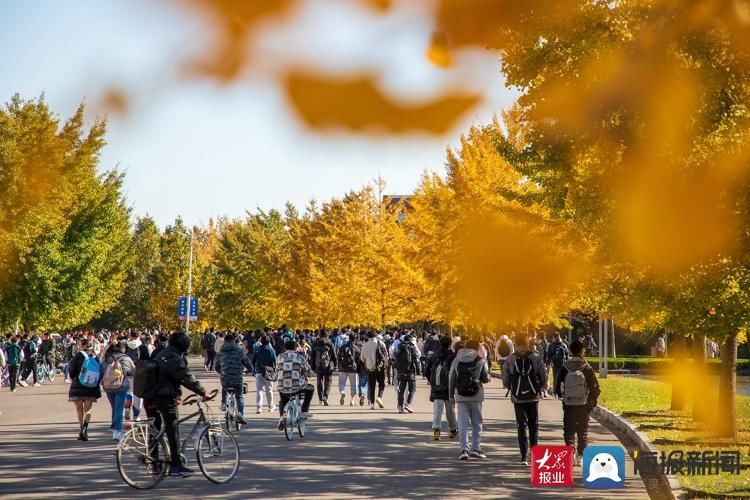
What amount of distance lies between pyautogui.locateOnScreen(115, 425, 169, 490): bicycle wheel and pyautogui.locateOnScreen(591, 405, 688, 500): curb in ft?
19.8

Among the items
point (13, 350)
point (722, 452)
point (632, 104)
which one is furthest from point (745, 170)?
point (13, 350)

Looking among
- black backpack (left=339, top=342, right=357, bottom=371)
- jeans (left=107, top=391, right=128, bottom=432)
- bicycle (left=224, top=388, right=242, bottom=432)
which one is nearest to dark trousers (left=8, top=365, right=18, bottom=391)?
black backpack (left=339, top=342, right=357, bottom=371)

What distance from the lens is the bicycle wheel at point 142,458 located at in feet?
44.4

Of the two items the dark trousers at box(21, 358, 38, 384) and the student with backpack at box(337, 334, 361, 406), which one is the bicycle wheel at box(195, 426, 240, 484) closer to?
the student with backpack at box(337, 334, 361, 406)

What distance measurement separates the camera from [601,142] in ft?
58.4

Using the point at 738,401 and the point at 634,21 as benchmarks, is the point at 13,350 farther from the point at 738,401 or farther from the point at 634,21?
the point at 634,21

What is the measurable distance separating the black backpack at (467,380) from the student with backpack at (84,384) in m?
6.39

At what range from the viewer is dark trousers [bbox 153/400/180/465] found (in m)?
13.9

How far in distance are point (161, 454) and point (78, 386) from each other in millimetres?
5843

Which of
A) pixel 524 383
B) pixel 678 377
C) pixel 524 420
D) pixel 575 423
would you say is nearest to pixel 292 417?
pixel 524 420

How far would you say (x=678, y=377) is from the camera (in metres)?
26.9

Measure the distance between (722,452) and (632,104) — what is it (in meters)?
5.48

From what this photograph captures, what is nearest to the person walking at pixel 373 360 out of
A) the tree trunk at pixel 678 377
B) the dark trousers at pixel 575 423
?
the tree trunk at pixel 678 377

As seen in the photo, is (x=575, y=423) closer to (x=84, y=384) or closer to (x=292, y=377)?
(x=292, y=377)
